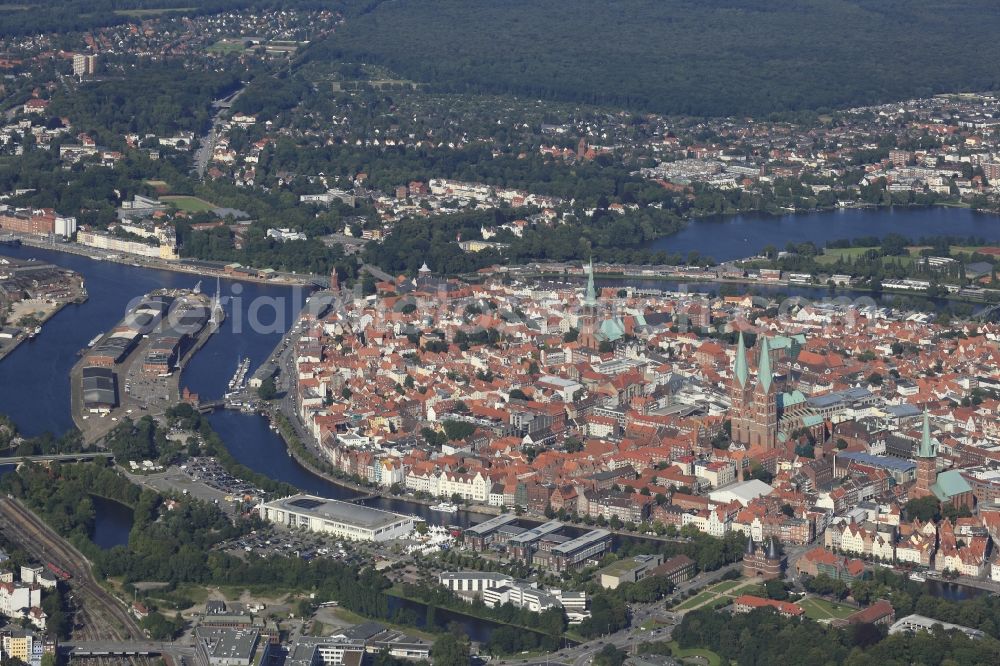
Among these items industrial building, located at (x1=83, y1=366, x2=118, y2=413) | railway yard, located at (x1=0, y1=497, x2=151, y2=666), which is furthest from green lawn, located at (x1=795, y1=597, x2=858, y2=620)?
industrial building, located at (x1=83, y1=366, x2=118, y2=413)

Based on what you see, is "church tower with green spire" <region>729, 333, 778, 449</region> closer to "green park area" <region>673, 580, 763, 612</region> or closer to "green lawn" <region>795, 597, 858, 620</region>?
"green park area" <region>673, 580, 763, 612</region>

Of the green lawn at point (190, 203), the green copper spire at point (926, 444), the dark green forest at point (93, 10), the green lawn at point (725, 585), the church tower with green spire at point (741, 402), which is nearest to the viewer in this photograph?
the green lawn at point (725, 585)

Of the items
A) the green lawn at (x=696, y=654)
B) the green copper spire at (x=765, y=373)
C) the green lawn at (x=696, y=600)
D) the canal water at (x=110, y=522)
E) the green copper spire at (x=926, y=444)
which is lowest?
the green lawn at (x=696, y=654)

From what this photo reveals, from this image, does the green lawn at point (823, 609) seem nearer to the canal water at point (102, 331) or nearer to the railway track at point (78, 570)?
the railway track at point (78, 570)

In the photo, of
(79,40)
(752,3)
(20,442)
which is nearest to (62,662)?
(20,442)

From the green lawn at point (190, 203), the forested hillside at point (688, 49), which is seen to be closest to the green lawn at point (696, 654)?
the green lawn at point (190, 203)

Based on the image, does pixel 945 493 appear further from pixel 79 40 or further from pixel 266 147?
pixel 79 40
